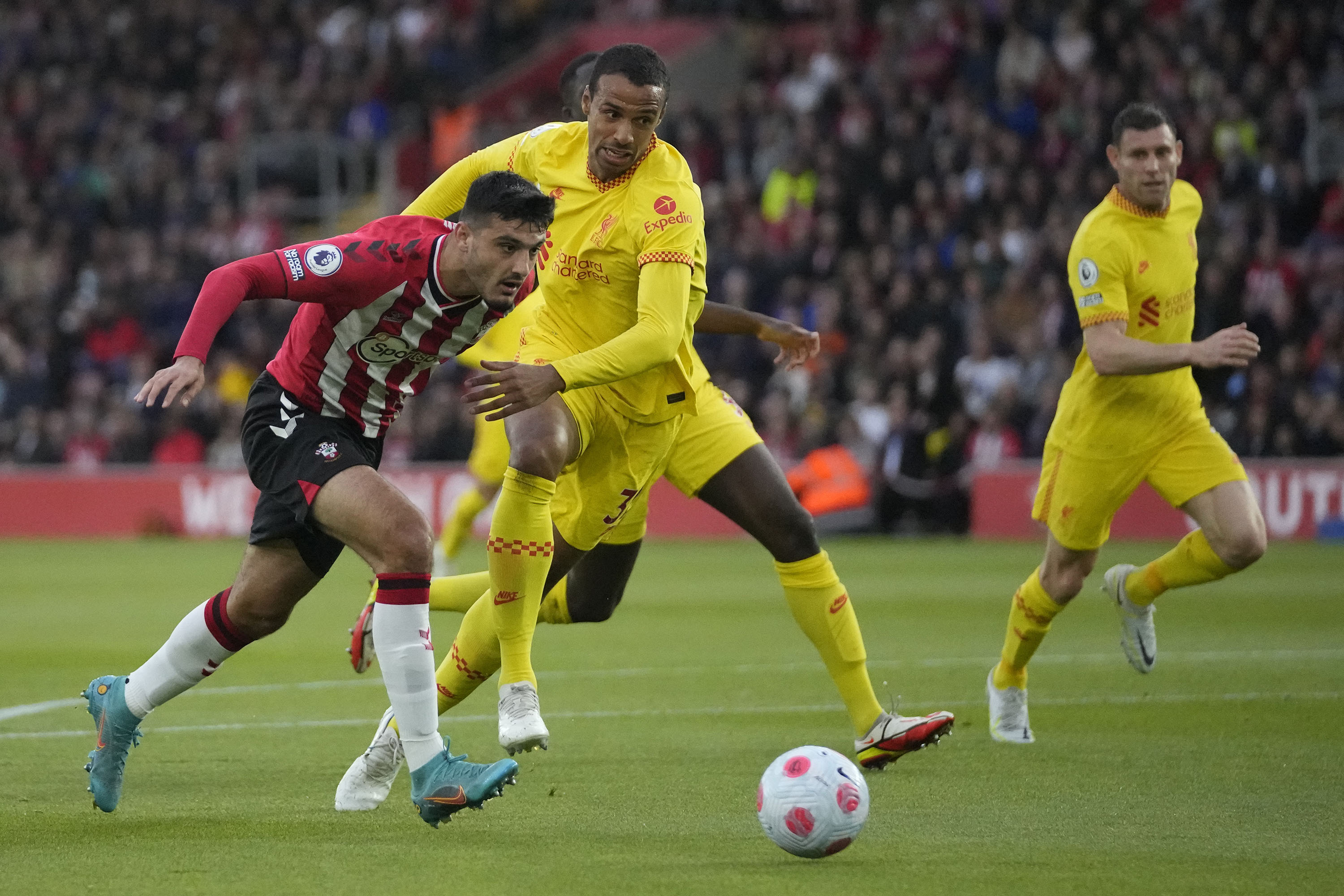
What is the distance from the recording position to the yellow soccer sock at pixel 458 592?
7230 mm

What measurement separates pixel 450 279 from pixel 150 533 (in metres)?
16.9

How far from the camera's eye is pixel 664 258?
604 centimetres

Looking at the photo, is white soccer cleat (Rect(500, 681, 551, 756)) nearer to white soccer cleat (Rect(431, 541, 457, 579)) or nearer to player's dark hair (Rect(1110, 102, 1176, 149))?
player's dark hair (Rect(1110, 102, 1176, 149))

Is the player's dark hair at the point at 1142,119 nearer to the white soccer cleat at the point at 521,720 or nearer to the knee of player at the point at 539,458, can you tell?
the knee of player at the point at 539,458

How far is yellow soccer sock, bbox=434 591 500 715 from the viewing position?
6262 millimetres

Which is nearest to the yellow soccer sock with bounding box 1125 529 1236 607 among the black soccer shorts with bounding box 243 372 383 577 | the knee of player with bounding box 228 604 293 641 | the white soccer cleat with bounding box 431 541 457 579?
the black soccer shorts with bounding box 243 372 383 577

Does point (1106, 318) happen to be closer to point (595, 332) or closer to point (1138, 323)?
point (1138, 323)

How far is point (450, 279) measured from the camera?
5.49 m

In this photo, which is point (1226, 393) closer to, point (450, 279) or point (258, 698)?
point (258, 698)

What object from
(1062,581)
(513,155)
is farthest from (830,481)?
(513,155)

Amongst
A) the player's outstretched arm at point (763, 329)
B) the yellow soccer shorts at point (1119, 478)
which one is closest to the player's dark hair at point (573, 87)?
the player's outstretched arm at point (763, 329)

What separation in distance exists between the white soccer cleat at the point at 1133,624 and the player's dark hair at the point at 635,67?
10.6ft

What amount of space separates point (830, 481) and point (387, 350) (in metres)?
14.0

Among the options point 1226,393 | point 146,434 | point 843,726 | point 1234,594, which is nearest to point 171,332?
point 146,434
